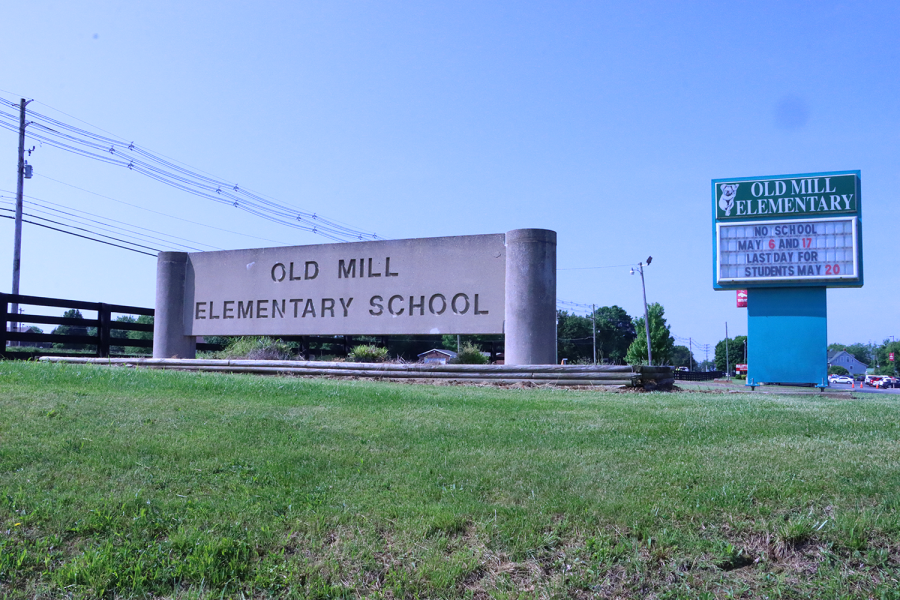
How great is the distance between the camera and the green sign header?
63.6 ft

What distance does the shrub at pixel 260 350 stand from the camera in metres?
18.9

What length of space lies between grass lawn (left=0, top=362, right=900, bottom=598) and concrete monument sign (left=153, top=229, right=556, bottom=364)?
25.9ft

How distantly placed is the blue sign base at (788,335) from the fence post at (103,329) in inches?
758

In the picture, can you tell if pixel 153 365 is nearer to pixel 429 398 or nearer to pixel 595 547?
pixel 429 398

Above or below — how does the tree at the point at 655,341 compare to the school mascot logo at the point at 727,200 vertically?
below

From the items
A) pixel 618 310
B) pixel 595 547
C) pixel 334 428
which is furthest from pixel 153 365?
pixel 618 310

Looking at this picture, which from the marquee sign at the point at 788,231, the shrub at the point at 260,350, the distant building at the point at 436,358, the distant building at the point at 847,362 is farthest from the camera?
the distant building at the point at 847,362

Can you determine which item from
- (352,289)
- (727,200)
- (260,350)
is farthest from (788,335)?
(260,350)

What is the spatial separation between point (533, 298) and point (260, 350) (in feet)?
25.7

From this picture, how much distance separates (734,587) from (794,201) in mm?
18087

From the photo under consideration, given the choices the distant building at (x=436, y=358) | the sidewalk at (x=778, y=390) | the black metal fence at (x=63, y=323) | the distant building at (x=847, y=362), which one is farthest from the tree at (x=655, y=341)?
the distant building at (x=847, y=362)

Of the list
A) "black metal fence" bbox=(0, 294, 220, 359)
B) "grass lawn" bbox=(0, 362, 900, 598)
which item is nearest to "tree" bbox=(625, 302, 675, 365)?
"black metal fence" bbox=(0, 294, 220, 359)

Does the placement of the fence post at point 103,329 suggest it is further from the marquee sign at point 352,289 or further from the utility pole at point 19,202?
the utility pole at point 19,202

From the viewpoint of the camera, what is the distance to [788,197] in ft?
65.6
